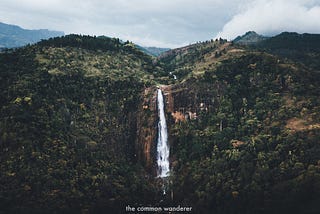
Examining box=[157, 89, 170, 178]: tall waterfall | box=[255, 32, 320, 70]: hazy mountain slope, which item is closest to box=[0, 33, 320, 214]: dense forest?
box=[157, 89, 170, 178]: tall waterfall

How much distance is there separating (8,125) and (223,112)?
170 ft

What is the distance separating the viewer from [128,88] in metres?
93.1

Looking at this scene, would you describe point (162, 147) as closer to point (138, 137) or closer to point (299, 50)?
point (138, 137)

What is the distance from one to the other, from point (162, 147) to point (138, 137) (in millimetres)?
6801

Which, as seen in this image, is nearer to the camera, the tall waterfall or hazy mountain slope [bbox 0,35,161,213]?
hazy mountain slope [bbox 0,35,161,213]

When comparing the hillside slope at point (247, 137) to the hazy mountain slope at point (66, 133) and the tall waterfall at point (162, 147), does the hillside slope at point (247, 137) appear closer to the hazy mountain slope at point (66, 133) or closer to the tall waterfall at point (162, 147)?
the tall waterfall at point (162, 147)

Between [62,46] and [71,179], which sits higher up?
[62,46]

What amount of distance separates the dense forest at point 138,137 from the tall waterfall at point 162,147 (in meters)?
1.94

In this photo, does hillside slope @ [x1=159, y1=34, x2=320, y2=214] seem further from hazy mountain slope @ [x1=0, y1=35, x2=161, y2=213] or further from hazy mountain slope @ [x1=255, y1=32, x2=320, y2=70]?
hazy mountain slope @ [x1=255, y1=32, x2=320, y2=70]

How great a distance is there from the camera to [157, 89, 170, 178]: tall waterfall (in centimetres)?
7925

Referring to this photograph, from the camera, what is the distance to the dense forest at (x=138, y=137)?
60.3 metres

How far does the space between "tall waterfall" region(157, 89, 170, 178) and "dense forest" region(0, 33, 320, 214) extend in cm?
194

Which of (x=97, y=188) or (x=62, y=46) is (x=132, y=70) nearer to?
(x=62, y=46)

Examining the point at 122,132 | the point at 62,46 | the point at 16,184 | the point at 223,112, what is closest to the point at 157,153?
the point at 122,132
